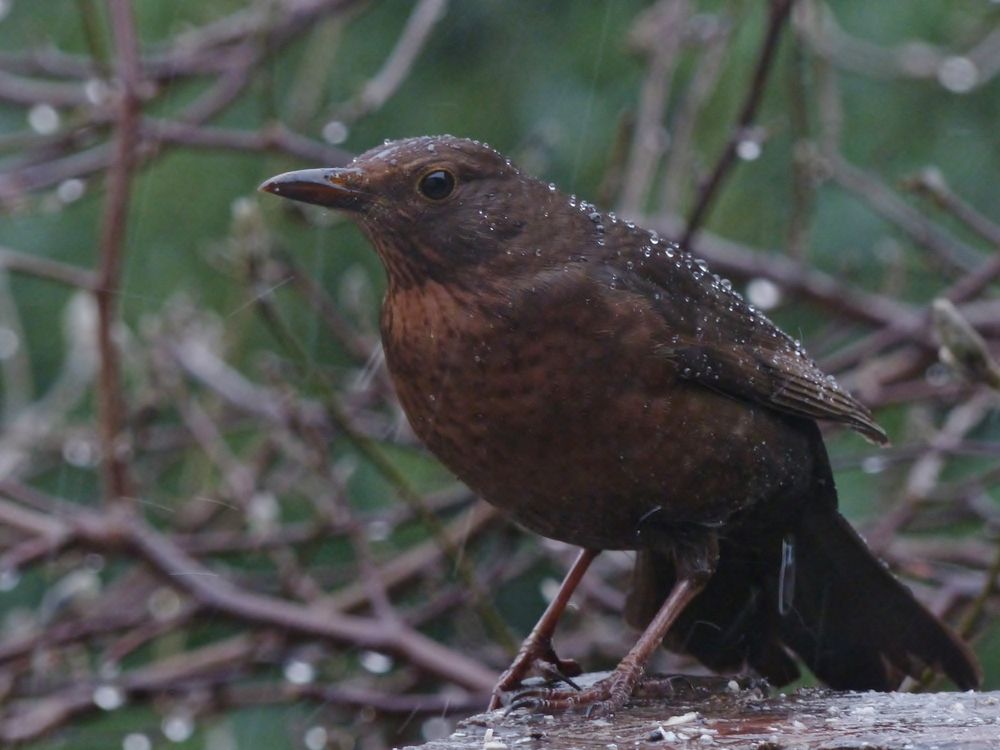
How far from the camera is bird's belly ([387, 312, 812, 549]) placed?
115 inches

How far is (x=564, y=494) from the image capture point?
3.00 m

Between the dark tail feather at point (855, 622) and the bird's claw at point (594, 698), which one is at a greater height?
the dark tail feather at point (855, 622)

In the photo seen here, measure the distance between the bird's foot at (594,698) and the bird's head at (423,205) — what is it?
801 mm

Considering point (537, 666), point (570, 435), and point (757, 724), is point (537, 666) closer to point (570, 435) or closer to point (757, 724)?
point (570, 435)

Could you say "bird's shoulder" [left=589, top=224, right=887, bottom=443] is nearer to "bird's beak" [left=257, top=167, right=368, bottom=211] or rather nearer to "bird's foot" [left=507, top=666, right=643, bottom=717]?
"bird's beak" [left=257, top=167, right=368, bottom=211]

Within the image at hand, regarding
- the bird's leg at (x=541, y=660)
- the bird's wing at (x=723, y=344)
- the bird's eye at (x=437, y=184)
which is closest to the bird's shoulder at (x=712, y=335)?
the bird's wing at (x=723, y=344)

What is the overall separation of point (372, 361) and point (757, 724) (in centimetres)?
158

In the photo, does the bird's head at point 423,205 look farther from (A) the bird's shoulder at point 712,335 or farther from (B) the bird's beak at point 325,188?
(A) the bird's shoulder at point 712,335

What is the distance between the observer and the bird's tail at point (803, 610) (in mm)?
3529

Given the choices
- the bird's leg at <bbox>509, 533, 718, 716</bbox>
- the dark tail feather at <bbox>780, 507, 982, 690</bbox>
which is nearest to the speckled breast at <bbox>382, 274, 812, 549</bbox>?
the bird's leg at <bbox>509, 533, 718, 716</bbox>

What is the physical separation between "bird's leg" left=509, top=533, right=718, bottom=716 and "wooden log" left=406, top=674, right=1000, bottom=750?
36mm

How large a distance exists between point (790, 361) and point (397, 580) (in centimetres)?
186

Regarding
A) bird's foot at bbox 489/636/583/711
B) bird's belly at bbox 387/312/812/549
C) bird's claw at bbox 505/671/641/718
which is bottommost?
bird's claw at bbox 505/671/641/718

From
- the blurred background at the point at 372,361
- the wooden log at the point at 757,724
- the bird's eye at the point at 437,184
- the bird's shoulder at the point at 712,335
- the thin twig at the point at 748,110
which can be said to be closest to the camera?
the wooden log at the point at 757,724
